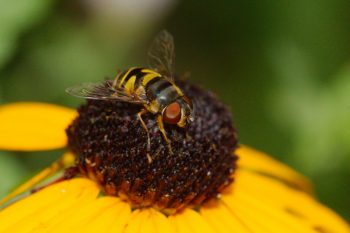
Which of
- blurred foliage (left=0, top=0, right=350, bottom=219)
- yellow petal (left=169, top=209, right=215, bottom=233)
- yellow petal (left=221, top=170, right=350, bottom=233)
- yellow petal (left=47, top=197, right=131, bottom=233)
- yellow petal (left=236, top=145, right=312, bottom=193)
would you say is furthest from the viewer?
blurred foliage (left=0, top=0, right=350, bottom=219)

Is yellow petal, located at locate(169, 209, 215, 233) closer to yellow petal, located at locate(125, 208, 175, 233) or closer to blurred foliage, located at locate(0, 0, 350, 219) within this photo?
yellow petal, located at locate(125, 208, 175, 233)

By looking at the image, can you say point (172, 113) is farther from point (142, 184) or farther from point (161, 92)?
point (142, 184)

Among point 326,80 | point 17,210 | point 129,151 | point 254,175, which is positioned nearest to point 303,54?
point 326,80

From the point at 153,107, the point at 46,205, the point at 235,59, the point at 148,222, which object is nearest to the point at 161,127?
the point at 153,107

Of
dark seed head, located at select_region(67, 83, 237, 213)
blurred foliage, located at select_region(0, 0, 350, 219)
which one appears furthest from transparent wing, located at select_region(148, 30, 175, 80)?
blurred foliage, located at select_region(0, 0, 350, 219)

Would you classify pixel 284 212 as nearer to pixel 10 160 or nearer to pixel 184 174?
pixel 184 174
